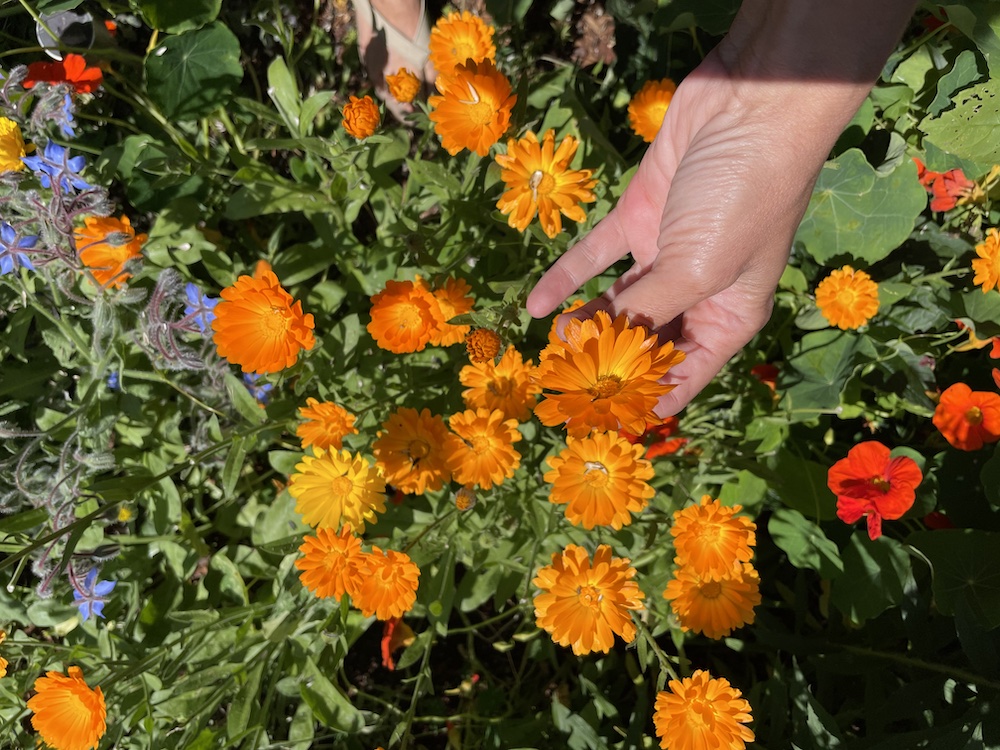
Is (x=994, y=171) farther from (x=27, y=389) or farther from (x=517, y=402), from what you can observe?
(x=27, y=389)

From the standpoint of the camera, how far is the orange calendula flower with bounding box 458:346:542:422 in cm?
155

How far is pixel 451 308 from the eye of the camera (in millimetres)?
1599

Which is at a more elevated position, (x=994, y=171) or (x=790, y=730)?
(x=994, y=171)

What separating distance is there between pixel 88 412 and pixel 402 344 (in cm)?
83

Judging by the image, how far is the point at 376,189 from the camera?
76.7 inches

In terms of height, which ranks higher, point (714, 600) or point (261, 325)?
point (261, 325)

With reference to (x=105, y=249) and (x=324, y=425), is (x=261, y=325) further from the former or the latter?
(x=105, y=249)

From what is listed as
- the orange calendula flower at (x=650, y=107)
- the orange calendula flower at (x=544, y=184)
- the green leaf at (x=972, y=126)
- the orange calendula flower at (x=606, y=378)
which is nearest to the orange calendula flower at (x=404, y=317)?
the orange calendula flower at (x=544, y=184)

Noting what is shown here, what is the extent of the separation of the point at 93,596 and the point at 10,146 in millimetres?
1094

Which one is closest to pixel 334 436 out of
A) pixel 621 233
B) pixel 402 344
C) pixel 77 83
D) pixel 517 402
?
pixel 402 344

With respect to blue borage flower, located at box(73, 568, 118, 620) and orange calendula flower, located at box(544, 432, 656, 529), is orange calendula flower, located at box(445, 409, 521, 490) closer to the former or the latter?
orange calendula flower, located at box(544, 432, 656, 529)

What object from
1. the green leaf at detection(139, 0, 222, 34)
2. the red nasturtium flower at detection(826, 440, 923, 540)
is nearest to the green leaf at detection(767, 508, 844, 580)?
the red nasturtium flower at detection(826, 440, 923, 540)

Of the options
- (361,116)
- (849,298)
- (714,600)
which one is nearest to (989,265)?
(849,298)

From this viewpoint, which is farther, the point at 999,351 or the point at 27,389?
the point at 27,389
